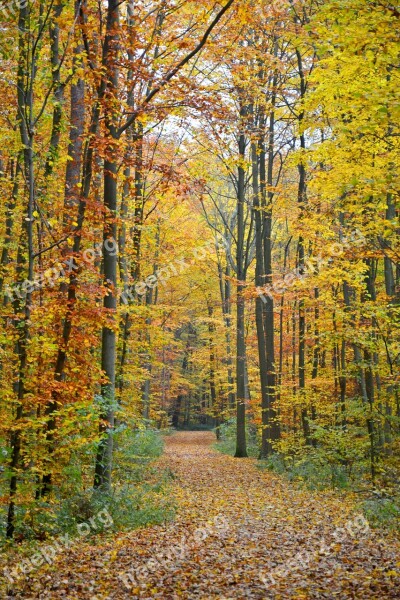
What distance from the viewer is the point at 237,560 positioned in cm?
624

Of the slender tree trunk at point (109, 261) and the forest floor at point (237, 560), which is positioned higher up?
the slender tree trunk at point (109, 261)

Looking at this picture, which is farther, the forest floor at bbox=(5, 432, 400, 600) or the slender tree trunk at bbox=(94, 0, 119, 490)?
the slender tree trunk at bbox=(94, 0, 119, 490)

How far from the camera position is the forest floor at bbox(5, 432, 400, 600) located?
5.28 m

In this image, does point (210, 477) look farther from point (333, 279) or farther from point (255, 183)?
point (255, 183)

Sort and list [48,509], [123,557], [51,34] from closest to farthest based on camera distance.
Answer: [123,557], [48,509], [51,34]

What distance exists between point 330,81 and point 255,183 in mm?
9096

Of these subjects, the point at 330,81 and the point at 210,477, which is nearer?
the point at 330,81

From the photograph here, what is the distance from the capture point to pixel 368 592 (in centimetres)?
504

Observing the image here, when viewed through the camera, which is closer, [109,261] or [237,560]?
[237,560]

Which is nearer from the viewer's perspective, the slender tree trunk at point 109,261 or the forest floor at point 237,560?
the forest floor at point 237,560

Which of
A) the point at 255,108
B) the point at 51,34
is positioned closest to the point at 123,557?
the point at 51,34

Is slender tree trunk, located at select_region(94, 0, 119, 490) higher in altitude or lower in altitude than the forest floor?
higher

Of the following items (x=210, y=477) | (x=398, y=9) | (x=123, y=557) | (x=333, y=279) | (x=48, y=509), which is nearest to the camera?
(x=398, y=9)

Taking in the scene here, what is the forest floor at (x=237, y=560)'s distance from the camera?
17.3 ft
